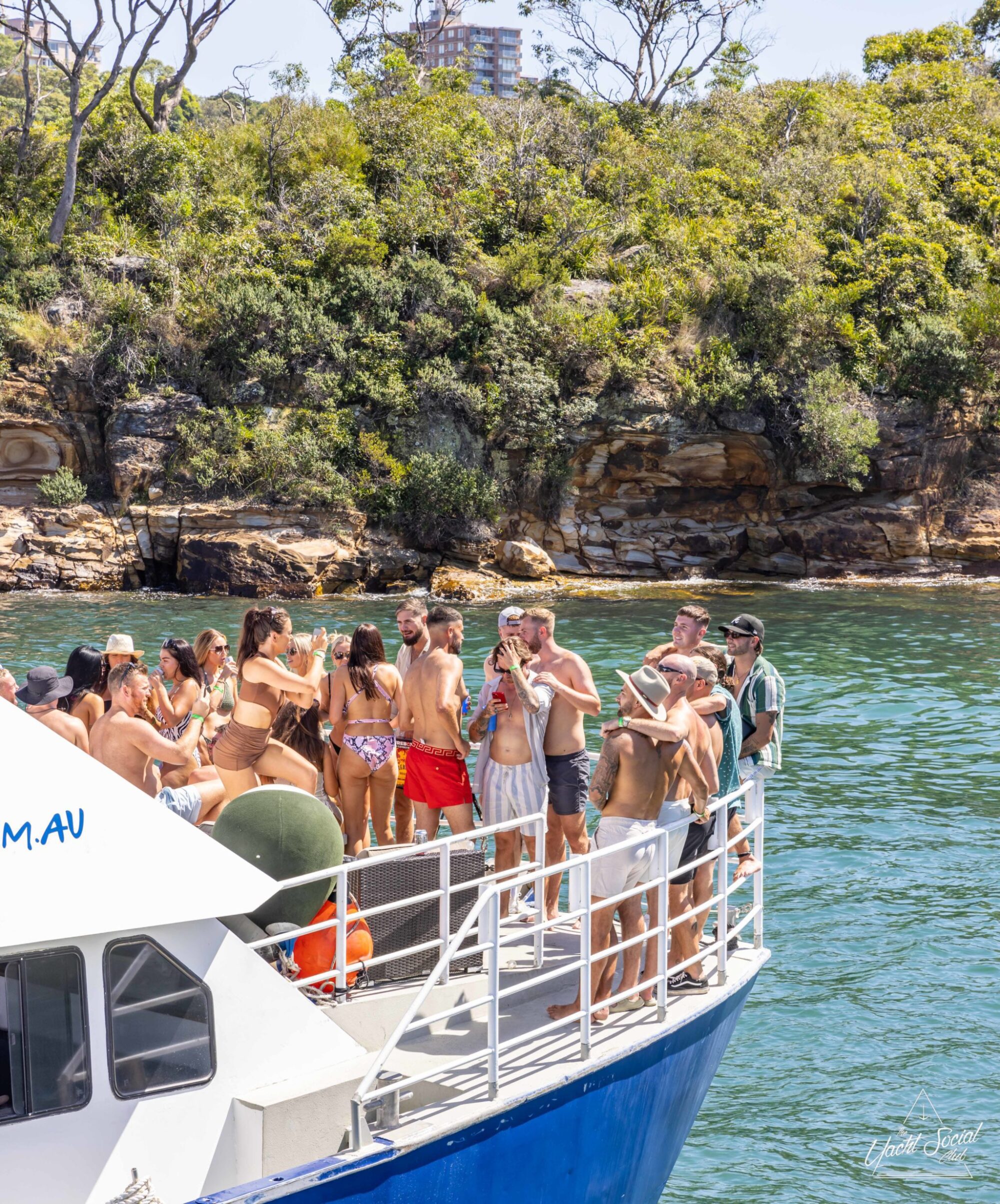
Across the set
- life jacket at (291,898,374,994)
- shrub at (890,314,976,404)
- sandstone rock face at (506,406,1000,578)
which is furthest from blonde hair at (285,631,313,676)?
shrub at (890,314,976,404)

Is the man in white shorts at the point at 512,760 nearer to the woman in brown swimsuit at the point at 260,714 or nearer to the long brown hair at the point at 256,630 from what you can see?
the woman in brown swimsuit at the point at 260,714

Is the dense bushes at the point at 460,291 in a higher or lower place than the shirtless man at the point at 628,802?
higher

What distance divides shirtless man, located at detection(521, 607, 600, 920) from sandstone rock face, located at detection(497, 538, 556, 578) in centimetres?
2465

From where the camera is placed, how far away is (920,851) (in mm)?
10570

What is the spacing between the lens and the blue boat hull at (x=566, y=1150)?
165 inches

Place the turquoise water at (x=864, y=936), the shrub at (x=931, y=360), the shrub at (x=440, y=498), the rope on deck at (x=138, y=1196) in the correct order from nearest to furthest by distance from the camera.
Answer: the rope on deck at (x=138, y=1196) → the turquoise water at (x=864, y=936) → the shrub at (x=440, y=498) → the shrub at (x=931, y=360)

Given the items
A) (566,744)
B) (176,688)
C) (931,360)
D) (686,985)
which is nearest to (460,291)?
(931,360)

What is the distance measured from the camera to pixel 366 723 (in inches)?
321

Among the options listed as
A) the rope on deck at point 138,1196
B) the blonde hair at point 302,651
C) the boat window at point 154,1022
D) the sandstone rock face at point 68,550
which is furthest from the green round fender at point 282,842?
the sandstone rock face at point 68,550

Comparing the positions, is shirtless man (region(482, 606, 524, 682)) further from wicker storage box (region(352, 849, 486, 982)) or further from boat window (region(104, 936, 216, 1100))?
boat window (region(104, 936, 216, 1100))

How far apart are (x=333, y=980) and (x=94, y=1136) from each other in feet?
4.93

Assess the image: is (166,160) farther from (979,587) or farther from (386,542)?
(979,587)

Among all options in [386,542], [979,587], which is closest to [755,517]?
[979,587]

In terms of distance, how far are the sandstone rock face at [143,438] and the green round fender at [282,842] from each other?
28235 millimetres
